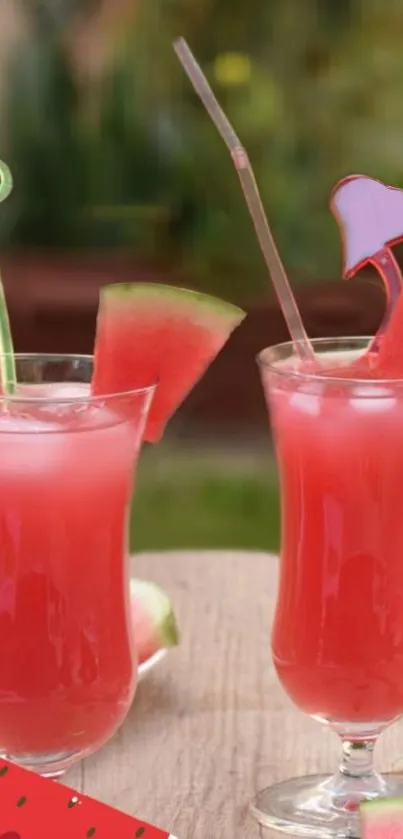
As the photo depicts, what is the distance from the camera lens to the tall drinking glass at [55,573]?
1.24 metres

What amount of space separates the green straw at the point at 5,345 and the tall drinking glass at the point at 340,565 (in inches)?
10.2

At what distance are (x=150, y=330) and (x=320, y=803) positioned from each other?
509mm

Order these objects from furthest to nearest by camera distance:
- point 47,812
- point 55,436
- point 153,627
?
point 153,627 → point 55,436 → point 47,812

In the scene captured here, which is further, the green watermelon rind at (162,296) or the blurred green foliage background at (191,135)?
the blurred green foliage background at (191,135)

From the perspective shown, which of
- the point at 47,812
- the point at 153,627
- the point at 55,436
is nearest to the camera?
the point at 47,812

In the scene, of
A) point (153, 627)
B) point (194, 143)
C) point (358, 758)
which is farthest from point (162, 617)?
point (194, 143)

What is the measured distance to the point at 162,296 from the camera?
1.30m

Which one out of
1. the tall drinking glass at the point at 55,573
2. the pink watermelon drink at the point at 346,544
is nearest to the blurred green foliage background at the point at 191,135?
the pink watermelon drink at the point at 346,544

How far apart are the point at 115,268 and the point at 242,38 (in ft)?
2.74

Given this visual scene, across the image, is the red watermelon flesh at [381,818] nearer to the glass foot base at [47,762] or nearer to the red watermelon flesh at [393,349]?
the glass foot base at [47,762]

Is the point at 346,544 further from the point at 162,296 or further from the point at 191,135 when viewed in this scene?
the point at 191,135

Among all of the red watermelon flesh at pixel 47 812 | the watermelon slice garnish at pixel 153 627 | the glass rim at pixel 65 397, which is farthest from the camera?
the watermelon slice garnish at pixel 153 627

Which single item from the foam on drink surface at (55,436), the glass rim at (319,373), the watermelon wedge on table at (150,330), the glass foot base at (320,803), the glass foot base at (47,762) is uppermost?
the watermelon wedge on table at (150,330)

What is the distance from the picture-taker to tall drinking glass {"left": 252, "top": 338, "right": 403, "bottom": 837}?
1.34 metres
